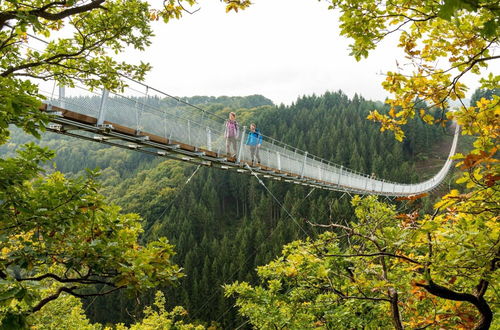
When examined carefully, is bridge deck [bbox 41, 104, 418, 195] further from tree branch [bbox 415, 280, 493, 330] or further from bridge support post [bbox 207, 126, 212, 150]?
tree branch [bbox 415, 280, 493, 330]

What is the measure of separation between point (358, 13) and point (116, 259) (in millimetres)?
2135

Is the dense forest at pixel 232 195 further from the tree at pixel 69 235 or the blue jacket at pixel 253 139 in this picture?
the tree at pixel 69 235

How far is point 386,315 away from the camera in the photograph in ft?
13.8

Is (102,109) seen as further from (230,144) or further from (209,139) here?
(230,144)

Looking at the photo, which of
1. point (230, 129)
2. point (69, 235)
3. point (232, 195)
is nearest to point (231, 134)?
point (230, 129)

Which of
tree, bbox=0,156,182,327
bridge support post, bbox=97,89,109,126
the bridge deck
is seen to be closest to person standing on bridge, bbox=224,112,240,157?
the bridge deck

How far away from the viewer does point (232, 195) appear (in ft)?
206

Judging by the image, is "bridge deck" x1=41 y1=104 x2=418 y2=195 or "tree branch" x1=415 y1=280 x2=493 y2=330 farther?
"bridge deck" x1=41 y1=104 x2=418 y2=195

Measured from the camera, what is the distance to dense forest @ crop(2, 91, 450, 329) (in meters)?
35.5

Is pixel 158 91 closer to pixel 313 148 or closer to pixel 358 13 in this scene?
pixel 358 13

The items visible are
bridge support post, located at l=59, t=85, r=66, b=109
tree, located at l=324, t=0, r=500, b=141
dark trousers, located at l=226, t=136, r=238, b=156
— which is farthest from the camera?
dark trousers, located at l=226, t=136, r=238, b=156

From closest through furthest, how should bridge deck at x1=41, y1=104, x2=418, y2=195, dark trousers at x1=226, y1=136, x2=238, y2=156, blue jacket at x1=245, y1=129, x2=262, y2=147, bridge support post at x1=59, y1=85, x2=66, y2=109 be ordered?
bridge support post at x1=59, y1=85, x2=66, y2=109 → bridge deck at x1=41, y1=104, x2=418, y2=195 → dark trousers at x1=226, y1=136, x2=238, y2=156 → blue jacket at x1=245, y1=129, x2=262, y2=147

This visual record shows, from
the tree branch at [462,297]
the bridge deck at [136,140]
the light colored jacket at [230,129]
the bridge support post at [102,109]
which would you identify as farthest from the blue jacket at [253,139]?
the tree branch at [462,297]

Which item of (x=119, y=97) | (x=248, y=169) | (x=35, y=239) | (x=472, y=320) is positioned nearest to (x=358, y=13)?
(x=472, y=320)
